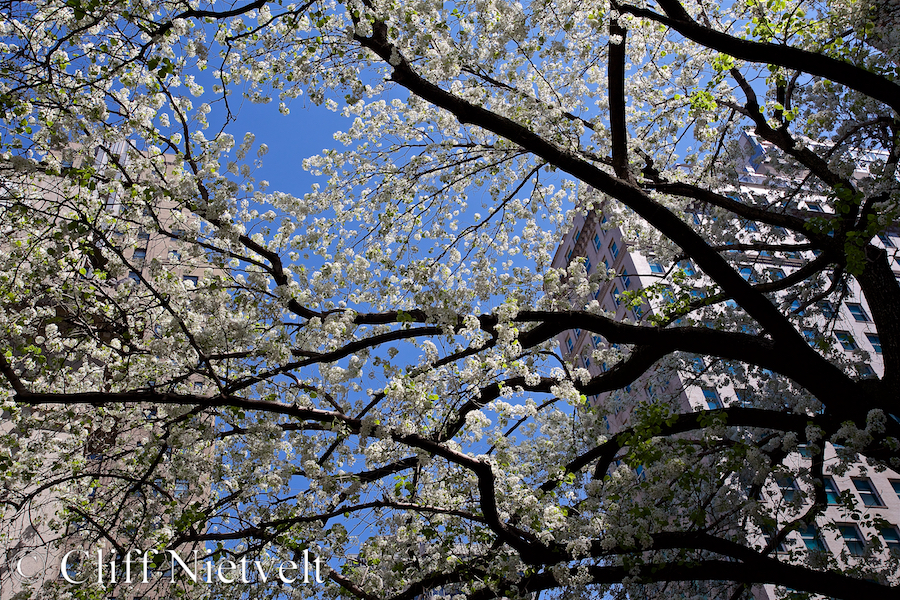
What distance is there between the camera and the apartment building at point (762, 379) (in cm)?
834

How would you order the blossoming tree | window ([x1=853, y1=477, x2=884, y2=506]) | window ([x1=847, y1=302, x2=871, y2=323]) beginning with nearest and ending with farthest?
the blossoming tree, window ([x1=853, y1=477, x2=884, y2=506]), window ([x1=847, y1=302, x2=871, y2=323])

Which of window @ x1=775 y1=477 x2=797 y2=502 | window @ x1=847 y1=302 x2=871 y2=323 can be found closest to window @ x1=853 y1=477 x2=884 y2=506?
window @ x1=775 y1=477 x2=797 y2=502

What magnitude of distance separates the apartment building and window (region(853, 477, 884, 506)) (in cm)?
4

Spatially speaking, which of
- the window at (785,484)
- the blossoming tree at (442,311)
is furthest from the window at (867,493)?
the blossoming tree at (442,311)

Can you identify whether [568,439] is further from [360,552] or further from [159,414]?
[159,414]

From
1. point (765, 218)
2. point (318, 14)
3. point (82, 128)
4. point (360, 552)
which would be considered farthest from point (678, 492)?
point (82, 128)

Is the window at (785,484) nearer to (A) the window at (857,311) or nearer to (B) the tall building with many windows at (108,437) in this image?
(B) the tall building with many windows at (108,437)

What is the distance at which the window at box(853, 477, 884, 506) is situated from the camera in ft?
82.9

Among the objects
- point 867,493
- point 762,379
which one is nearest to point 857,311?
point 867,493

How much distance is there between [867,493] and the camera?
25297 mm

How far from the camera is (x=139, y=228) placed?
8.15 m

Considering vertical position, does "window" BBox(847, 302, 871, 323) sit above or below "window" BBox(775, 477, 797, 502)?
above

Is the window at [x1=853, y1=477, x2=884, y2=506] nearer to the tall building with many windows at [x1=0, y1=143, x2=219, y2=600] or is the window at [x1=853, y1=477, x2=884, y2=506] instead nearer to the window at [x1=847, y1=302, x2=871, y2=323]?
the window at [x1=847, y1=302, x2=871, y2=323]

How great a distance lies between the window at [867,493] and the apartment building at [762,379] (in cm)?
4
